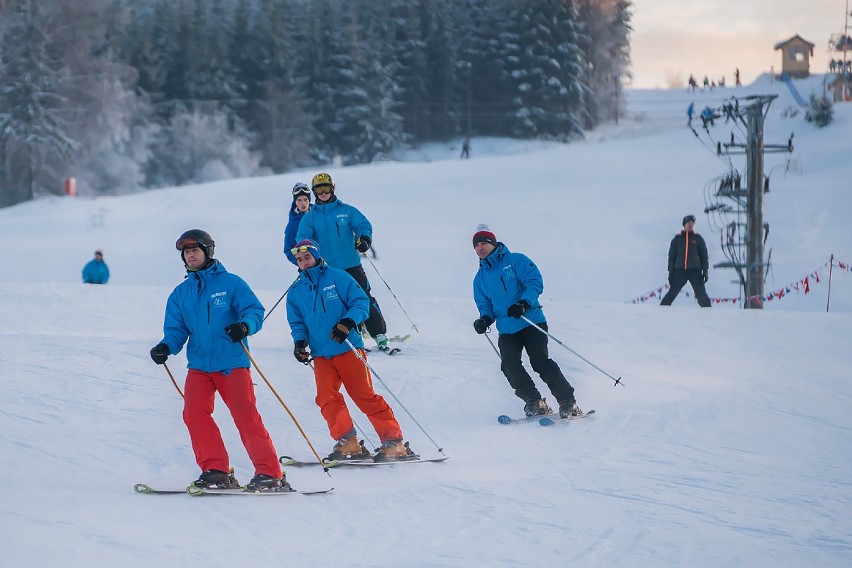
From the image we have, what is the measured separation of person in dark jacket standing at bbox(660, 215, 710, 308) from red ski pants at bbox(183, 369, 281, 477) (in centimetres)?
930

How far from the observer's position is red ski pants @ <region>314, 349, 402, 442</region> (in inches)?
256

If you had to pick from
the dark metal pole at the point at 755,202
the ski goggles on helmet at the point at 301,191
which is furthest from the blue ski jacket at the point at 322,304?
the dark metal pole at the point at 755,202

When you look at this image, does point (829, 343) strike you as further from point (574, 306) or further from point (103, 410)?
point (103, 410)

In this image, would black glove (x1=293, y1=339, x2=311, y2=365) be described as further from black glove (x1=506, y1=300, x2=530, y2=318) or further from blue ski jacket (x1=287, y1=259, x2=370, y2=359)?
black glove (x1=506, y1=300, x2=530, y2=318)

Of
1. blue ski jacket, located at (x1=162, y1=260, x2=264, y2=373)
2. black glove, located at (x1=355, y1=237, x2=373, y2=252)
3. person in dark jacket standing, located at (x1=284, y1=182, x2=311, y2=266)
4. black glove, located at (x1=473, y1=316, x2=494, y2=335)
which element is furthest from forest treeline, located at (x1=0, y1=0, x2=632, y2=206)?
blue ski jacket, located at (x1=162, y1=260, x2=264, y2=373)

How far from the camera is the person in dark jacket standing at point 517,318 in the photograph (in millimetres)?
7863

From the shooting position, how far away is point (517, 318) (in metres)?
7.81

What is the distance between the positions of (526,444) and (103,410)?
113 inches

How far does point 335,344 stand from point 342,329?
0.32m

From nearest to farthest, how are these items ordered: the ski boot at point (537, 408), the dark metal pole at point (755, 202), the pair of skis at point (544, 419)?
the pair of skis at point (544, 419) → the ski boot at point (537, 408) → the dark metal pole at point (755, 202)

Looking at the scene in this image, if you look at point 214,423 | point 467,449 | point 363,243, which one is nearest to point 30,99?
point 363,243

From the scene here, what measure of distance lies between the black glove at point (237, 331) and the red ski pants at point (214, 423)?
0.30 metres

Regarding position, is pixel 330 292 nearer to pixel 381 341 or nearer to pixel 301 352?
pixel 301 352

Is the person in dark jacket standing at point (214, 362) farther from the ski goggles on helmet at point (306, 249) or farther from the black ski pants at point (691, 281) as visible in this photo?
the black ski pants at point (691, 281)
